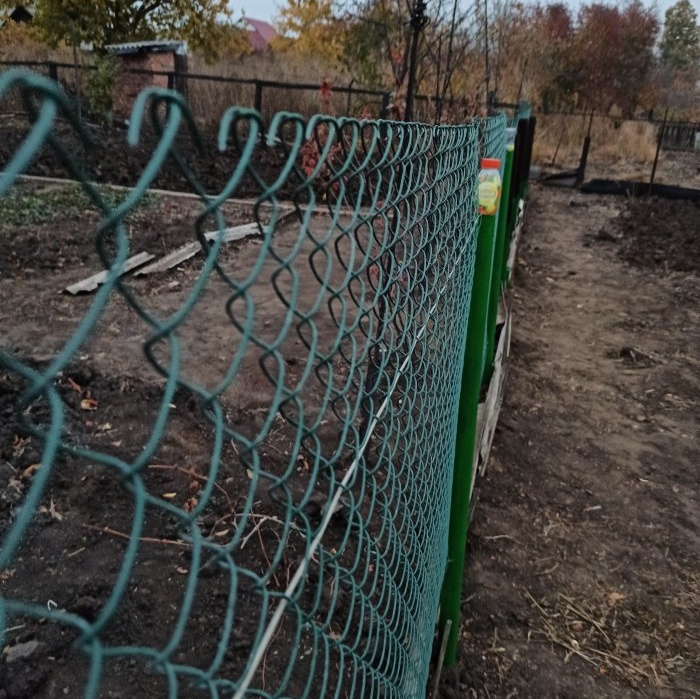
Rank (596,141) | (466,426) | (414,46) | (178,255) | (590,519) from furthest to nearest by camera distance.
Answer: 1. (596,141)
2. (178,255)
3. (414,46)
4. (590,519)
5. (466,426)

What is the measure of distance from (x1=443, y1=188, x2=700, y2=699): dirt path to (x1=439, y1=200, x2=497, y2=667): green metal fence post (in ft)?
0.81

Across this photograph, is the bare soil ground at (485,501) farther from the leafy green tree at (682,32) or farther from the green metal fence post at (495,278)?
the leafy green tree at (682,32)

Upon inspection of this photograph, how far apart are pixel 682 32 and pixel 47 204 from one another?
58.5 m

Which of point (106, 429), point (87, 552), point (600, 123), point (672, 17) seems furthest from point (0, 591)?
point (672, 17)

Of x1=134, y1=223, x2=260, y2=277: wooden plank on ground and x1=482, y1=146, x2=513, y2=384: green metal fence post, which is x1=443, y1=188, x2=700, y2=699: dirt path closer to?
x1=482, y1=146, x2=513, y2=384: green metal fence post

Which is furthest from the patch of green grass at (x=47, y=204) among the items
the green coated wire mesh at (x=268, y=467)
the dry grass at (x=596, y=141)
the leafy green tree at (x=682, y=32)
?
the leafy green tree at (x=682, y=32)

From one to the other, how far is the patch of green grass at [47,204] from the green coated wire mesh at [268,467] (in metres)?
3.95

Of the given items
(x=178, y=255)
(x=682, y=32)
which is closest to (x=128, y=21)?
(x=178, y=255)

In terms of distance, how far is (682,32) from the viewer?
52.6m

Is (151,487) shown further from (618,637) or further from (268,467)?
(618,637)

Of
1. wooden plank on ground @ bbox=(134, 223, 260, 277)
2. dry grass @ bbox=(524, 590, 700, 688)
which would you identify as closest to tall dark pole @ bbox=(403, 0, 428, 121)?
wooden plank on ground @ bbox=(134, 223, 260, 277)

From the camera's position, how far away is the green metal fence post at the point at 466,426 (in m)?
2.51

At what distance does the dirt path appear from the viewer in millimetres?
2670

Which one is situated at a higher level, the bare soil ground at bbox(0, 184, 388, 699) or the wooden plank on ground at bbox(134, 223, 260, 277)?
the wooden plank on ground at bbox(134, 223, 260, 277)
